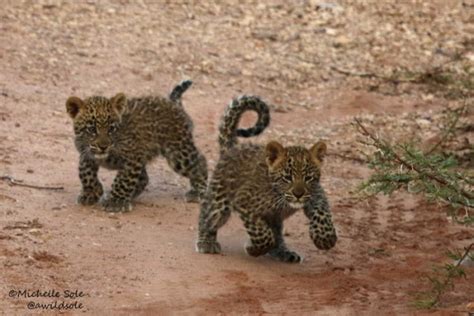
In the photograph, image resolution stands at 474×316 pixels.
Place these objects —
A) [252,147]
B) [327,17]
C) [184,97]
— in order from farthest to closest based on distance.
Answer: [327,17]
[184,97]
[252,147]

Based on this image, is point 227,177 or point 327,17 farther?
point 327,17

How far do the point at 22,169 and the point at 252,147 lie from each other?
2837 millimetres

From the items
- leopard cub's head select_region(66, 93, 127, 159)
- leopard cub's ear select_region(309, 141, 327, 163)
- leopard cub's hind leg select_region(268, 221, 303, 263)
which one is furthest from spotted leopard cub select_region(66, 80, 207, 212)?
leopard cub's ear select_region(309, 141, 327, 163)

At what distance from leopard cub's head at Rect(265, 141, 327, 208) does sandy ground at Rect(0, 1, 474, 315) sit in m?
0.65

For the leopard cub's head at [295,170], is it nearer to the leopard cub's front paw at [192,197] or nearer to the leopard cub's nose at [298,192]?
the leopard cub's nose at [298,192]

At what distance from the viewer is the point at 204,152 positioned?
1627 centimetres

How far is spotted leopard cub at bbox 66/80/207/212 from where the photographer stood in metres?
13.5

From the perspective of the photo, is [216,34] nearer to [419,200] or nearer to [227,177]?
[419,200]

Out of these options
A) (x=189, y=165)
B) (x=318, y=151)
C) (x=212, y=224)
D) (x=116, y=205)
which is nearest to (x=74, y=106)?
(x=116, y=205)

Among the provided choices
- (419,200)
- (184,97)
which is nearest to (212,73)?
(184,97)

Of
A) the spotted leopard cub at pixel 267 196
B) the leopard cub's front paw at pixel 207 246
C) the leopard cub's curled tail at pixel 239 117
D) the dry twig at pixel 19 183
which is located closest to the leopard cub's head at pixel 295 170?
the spotted leopard cub at pixel 267 196

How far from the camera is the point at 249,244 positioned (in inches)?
470

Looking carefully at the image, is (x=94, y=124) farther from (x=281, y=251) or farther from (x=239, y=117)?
(x=281, y=251)

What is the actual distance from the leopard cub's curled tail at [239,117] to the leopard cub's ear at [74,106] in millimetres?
1325
